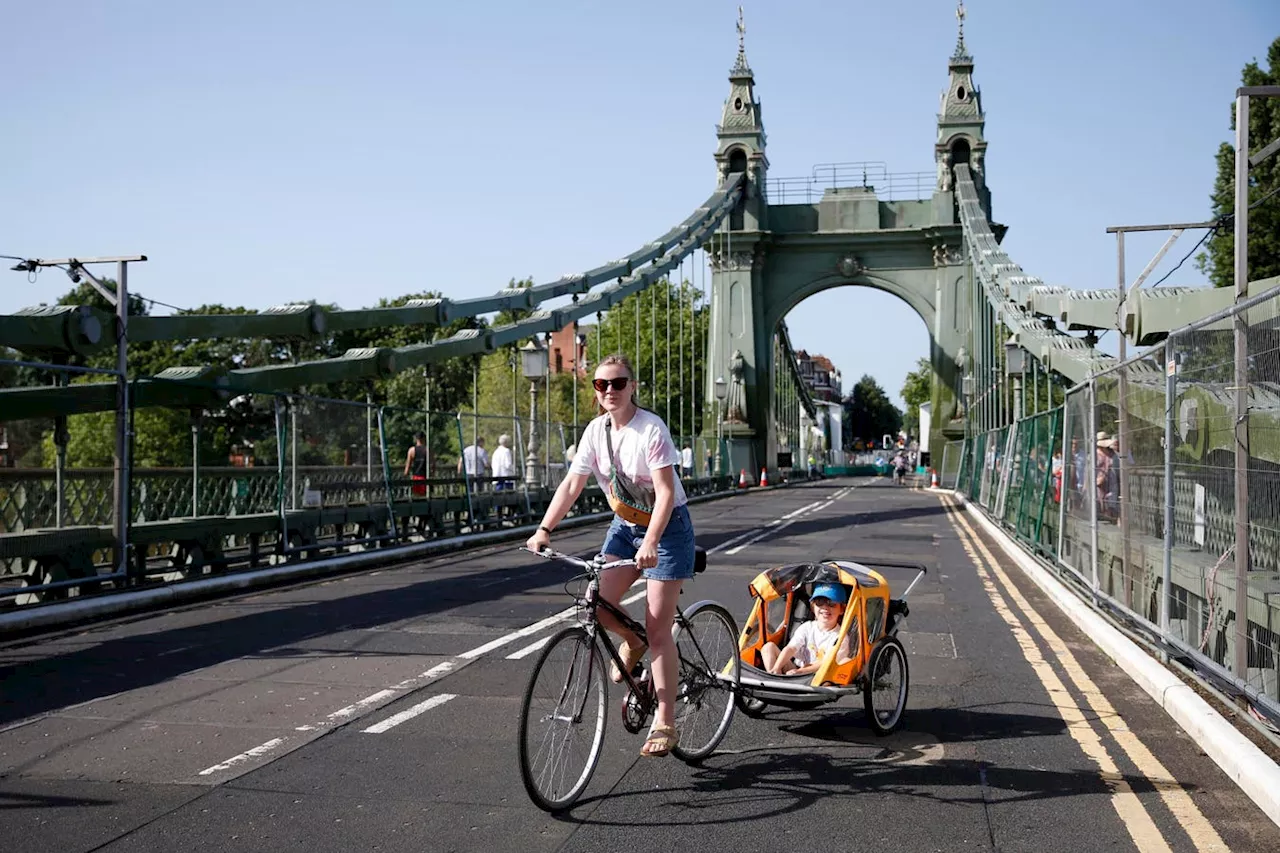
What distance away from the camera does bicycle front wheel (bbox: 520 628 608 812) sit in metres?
4.97

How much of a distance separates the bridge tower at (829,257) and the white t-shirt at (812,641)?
165 ft

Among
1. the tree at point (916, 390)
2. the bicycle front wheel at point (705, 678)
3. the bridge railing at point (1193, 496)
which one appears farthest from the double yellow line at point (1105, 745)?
the tree at point (916, 390)

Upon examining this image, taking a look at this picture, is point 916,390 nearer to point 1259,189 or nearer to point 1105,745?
point 1259,189

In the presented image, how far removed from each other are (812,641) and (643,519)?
4.66 ft

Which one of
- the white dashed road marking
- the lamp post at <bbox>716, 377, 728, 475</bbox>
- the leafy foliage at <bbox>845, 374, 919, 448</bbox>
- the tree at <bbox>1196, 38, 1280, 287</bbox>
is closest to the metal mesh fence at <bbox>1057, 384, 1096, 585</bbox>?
the white dashed road marking

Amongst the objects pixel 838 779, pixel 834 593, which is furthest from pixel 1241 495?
pixel 838 779

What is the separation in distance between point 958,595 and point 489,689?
6.74m

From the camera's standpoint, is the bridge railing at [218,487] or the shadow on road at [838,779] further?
the bridge railing at [218,487]

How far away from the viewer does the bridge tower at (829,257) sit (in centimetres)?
5800

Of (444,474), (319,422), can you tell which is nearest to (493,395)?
(444,474)

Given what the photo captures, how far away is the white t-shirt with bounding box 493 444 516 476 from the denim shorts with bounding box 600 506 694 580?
18671mm

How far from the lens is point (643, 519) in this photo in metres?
5.62

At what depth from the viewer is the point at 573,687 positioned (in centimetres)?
521

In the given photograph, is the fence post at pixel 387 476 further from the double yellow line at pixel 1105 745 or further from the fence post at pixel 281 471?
the double yellow line at pixel 1105 745
